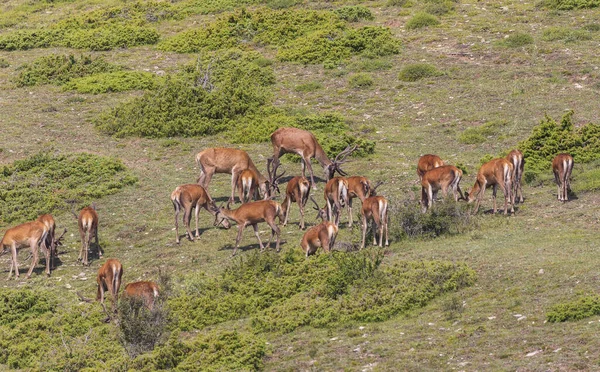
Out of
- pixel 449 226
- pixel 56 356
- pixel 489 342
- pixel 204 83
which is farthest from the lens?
pixel 204 83

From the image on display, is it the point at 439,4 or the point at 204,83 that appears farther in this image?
the point at 439,4

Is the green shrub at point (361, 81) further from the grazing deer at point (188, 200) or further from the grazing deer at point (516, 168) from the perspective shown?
the grazing deer at point (188, 200)

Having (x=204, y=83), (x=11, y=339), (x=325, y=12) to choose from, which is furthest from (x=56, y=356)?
(x=325, y=12)

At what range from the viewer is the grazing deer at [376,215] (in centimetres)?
2127

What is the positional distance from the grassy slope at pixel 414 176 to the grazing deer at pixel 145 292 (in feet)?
8.40

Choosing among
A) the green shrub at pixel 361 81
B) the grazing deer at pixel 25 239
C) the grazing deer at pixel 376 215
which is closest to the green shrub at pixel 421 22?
the green shrub at pixel 361 81

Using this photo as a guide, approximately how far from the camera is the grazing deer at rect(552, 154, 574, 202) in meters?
23.5

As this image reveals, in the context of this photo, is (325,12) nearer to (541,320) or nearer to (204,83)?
(204,83)

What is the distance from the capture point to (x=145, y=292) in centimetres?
1814

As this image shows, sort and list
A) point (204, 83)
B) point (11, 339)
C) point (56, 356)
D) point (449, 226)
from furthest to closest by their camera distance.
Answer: point (204, 83)
point (449, 226)
point (11, 339)
point (56, 356)

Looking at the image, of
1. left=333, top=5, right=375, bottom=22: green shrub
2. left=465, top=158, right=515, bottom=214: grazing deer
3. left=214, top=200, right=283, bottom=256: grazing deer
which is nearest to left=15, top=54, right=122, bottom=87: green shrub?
left=333, top=5, right=375, bottom=22: green shrub

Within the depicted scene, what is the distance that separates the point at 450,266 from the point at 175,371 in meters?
5.48

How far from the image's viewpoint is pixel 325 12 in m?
44.5

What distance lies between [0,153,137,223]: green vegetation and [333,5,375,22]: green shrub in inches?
642
